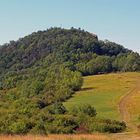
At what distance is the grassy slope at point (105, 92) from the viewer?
10451 cm

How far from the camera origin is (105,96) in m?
127

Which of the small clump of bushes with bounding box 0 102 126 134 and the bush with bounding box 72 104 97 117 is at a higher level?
the small clump of bushes with bounding box 0 102 126 134

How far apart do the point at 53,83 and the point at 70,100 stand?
132 ft

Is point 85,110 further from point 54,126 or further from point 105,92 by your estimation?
point 105,92

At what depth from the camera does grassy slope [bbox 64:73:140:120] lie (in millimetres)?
104513

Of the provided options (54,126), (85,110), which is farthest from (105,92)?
(54,126)

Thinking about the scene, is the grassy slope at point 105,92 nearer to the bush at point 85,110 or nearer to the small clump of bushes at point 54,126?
the bush at point 85,110

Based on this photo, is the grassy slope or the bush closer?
the bush

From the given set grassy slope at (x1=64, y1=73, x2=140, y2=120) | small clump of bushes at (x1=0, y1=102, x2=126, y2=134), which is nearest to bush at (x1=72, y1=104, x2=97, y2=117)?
grassy slope at (x1=64, y1=73, x2=140, y2=120)

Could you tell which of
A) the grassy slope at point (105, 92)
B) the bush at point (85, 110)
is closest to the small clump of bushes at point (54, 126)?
the bush at point (85, 110)

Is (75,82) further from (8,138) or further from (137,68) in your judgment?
(8,138)

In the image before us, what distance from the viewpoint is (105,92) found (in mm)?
134000

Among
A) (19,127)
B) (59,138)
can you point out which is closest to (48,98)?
(19,127)

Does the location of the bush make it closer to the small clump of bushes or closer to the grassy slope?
the grassy slope
